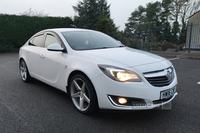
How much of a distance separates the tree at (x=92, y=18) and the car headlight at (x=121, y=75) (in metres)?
15.4

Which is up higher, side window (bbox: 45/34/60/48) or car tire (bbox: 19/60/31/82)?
side window (bbox: 45/34/60/48)

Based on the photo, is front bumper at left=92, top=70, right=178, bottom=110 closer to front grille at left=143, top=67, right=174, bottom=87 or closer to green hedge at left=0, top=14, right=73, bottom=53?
front grille at left=143, top=67, right=174, bottom=87

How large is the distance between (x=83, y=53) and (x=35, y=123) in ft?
4.22

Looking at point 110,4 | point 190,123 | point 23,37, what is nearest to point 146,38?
point 23,37

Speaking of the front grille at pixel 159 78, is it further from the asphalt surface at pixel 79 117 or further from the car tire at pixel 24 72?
the car tire at pixel 24 72

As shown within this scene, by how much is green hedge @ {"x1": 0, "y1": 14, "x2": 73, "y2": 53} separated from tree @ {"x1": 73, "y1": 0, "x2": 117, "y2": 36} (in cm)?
356

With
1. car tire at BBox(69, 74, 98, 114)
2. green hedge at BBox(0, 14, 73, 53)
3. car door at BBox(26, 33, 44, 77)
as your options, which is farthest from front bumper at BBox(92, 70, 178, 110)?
green hedge at BBox(0, 14, 73, 53)

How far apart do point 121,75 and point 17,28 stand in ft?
44.4

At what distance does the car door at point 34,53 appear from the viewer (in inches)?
157

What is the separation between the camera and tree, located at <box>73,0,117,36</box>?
17.7 meters

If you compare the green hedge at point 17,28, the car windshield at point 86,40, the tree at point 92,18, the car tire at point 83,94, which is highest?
the tree at point 92,18

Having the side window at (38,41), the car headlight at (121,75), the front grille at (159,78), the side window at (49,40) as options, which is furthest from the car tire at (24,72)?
the front grille at (159,78)

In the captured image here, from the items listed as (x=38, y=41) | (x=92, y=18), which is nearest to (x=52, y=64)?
(x=38, y=41)

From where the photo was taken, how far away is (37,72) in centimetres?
399
